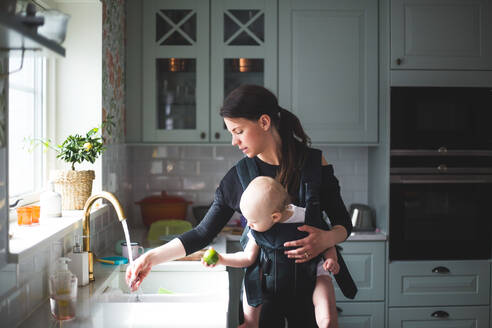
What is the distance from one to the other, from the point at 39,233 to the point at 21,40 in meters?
0.87

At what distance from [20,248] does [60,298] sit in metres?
0.23

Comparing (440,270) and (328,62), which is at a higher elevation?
(328,62)

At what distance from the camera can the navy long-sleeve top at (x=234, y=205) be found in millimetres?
1777

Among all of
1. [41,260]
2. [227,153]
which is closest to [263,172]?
[41,260]

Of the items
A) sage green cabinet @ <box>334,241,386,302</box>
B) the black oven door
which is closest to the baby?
sage green cabinet @ <box>334,241,386,302</box>

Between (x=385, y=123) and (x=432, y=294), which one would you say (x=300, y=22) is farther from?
(x=432, y=294)

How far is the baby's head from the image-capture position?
1613 mm

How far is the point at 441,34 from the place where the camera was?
3207 millimetres

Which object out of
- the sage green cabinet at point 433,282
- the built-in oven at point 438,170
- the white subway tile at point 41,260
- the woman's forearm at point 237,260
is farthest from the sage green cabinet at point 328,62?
the white subway tile at point 41,260

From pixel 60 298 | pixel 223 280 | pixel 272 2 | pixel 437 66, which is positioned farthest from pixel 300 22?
pixel 60 298

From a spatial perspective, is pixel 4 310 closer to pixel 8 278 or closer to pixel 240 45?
pixel 8 278

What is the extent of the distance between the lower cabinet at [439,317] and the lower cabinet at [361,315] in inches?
3.0

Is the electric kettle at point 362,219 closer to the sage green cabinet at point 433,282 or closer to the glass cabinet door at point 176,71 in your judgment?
the sage green cabinet at point 433,282

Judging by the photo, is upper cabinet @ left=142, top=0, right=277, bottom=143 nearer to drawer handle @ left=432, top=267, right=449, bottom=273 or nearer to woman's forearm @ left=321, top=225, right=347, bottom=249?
drawer handle @ left=432, top=267, right=449, bottom=273
